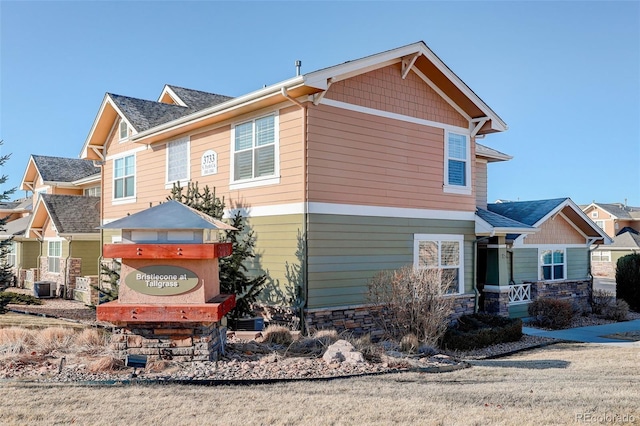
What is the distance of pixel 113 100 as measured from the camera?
1839 centimetres

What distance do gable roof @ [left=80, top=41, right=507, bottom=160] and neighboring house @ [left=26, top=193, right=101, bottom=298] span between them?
3.67 meters

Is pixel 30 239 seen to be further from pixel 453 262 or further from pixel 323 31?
pixel 453 262

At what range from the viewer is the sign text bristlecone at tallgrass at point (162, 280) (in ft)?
26.5

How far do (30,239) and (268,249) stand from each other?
18.8m

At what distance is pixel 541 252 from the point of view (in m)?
18.7

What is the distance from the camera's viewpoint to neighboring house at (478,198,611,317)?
1617 cm

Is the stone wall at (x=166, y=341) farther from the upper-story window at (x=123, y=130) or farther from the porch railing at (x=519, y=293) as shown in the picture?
the upper-story window at (x=123, y=130)

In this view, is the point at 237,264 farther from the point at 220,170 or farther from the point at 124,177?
the point at 124,177

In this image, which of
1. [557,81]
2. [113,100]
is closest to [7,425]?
[113,100]

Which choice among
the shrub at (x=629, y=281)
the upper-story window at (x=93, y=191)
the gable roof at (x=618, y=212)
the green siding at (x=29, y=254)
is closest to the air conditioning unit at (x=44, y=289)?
the upper-story window at (x=93, y=191)

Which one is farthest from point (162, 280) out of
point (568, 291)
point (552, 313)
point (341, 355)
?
point (568, 291)

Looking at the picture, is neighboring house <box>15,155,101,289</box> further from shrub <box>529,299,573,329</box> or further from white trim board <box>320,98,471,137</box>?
shrub <box>529,299,573,329</box>

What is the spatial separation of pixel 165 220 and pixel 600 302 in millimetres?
17991

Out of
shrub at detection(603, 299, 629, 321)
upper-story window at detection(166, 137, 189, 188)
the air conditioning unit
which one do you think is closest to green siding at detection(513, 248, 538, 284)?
shrub at detection(603, 299, 629, 321)
